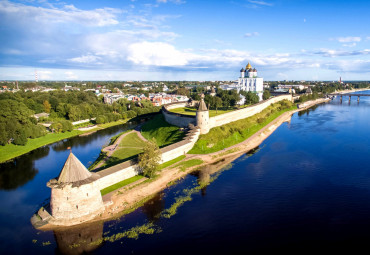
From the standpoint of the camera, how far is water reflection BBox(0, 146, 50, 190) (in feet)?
91.6

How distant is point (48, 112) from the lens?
7000 centimetres

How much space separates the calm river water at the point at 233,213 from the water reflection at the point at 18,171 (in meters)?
0.13

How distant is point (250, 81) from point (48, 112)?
226ft

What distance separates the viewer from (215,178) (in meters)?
27.5

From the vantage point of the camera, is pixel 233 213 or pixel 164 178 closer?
pixel 233 213

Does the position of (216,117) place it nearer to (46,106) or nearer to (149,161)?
(149,161)

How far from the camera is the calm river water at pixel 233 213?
1692cm

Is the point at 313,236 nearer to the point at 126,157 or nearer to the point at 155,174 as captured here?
the point at 155,174

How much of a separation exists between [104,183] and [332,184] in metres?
22.8

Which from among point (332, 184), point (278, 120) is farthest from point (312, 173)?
point (278, 120)

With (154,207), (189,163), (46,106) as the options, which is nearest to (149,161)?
(154,207)

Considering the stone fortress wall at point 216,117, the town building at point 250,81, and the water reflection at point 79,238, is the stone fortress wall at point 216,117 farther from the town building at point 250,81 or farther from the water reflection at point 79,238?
the town building at point 250,81

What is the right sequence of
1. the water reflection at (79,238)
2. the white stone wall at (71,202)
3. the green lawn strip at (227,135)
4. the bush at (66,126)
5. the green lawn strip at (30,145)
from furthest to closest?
1. the bush at (66,126)
2. the green lawn strip at (30,145)
3. the green lawn strip at (227,135)
4. the white stone wall at (71,202)
5. the water reflection at (79,238)

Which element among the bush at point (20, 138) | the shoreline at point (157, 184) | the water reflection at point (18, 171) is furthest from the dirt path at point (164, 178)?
the bush at point (20, 138)
